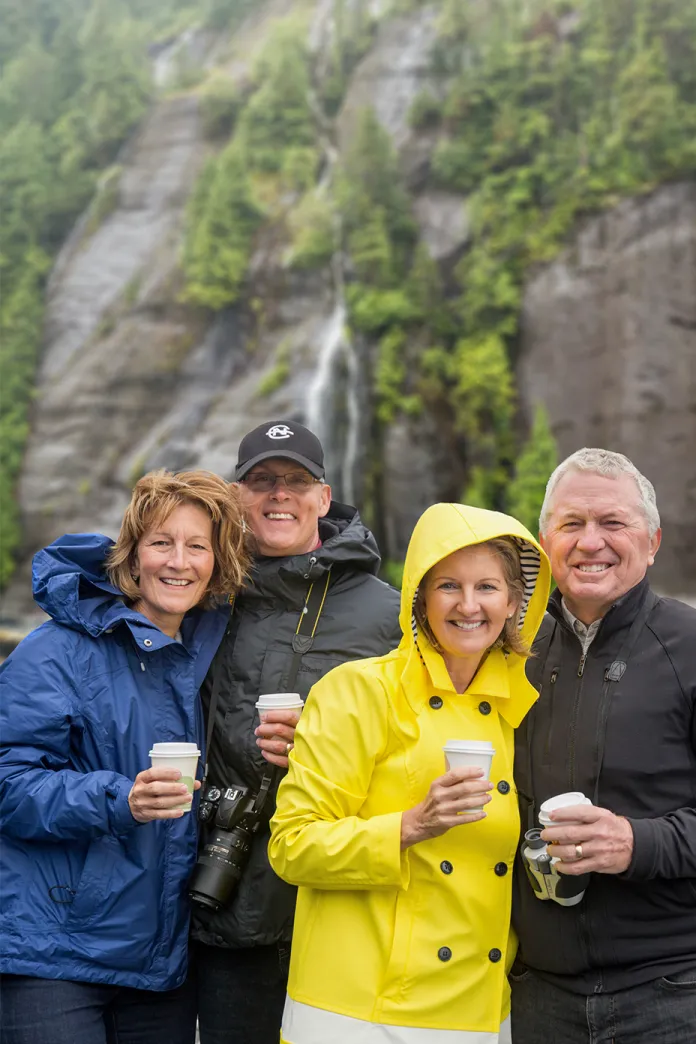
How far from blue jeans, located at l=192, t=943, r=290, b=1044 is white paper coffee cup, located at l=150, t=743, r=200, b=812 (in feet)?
2.25

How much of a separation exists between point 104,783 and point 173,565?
0.65m

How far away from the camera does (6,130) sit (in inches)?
1044

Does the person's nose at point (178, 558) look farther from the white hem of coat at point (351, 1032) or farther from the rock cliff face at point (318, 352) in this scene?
the rock cliff face at point (318, 352)

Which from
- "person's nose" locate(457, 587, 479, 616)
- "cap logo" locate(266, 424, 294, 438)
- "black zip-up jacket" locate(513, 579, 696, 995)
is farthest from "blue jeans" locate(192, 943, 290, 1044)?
"cap logo" locate(266, 424, 294, 438)

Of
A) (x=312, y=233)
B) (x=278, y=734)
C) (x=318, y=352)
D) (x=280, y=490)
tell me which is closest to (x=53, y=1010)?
(x=278, y=734)

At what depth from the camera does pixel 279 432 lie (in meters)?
3.36

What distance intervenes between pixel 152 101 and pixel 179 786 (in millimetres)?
27266

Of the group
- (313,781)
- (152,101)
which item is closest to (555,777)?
(313,781)

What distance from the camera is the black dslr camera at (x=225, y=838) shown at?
271cm

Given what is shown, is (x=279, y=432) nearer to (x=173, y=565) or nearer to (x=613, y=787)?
(x=173, y=565)

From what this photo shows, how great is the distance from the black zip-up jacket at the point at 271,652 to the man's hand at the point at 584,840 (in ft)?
3.23

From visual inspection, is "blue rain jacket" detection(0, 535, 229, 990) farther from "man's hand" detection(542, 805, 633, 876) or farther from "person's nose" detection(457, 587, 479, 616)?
"man's hand" detection(542, 805, 633, 876)

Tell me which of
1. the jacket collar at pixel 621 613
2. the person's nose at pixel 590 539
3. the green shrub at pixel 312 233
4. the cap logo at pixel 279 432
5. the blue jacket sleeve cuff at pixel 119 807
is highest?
the green shrub at pixel 312 233

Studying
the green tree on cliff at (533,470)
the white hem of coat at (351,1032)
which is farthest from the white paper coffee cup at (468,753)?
A: the green tree on cliff at (533,470)
